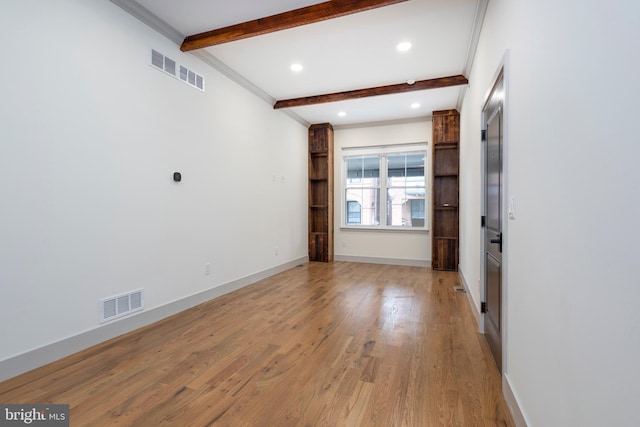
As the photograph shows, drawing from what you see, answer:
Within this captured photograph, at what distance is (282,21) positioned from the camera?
283 cm

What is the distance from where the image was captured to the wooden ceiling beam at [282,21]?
8.54 ft

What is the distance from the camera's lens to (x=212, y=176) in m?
3.73

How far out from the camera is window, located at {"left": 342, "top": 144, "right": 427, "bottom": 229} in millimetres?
6145

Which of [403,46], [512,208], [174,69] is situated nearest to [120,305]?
[174,69]

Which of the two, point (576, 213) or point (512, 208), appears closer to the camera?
point (576, 213)

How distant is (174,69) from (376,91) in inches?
113

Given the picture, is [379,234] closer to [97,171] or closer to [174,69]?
[174,69]

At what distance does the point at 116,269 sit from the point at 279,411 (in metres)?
1.96

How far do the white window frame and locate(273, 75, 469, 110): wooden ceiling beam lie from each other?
180cm

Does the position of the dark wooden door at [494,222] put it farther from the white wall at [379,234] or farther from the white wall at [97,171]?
the white wall at [379,234]

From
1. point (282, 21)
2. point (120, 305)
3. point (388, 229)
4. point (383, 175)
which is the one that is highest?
point (282, 21)

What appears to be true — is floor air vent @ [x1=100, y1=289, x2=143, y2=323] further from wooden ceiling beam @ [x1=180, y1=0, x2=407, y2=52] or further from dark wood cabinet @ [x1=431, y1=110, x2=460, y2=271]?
dark wood cabinet @ [x1=431, y1=110, x2=460, y2=271]

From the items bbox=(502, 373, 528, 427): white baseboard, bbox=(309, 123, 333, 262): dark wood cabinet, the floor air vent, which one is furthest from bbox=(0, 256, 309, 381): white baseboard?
bbox=(502, 373, 528, 427): white baseboard

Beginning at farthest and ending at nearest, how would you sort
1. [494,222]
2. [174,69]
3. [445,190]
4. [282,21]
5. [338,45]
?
[445,190] → [338,45] → [174,69] → [282,21] → [494,222]
